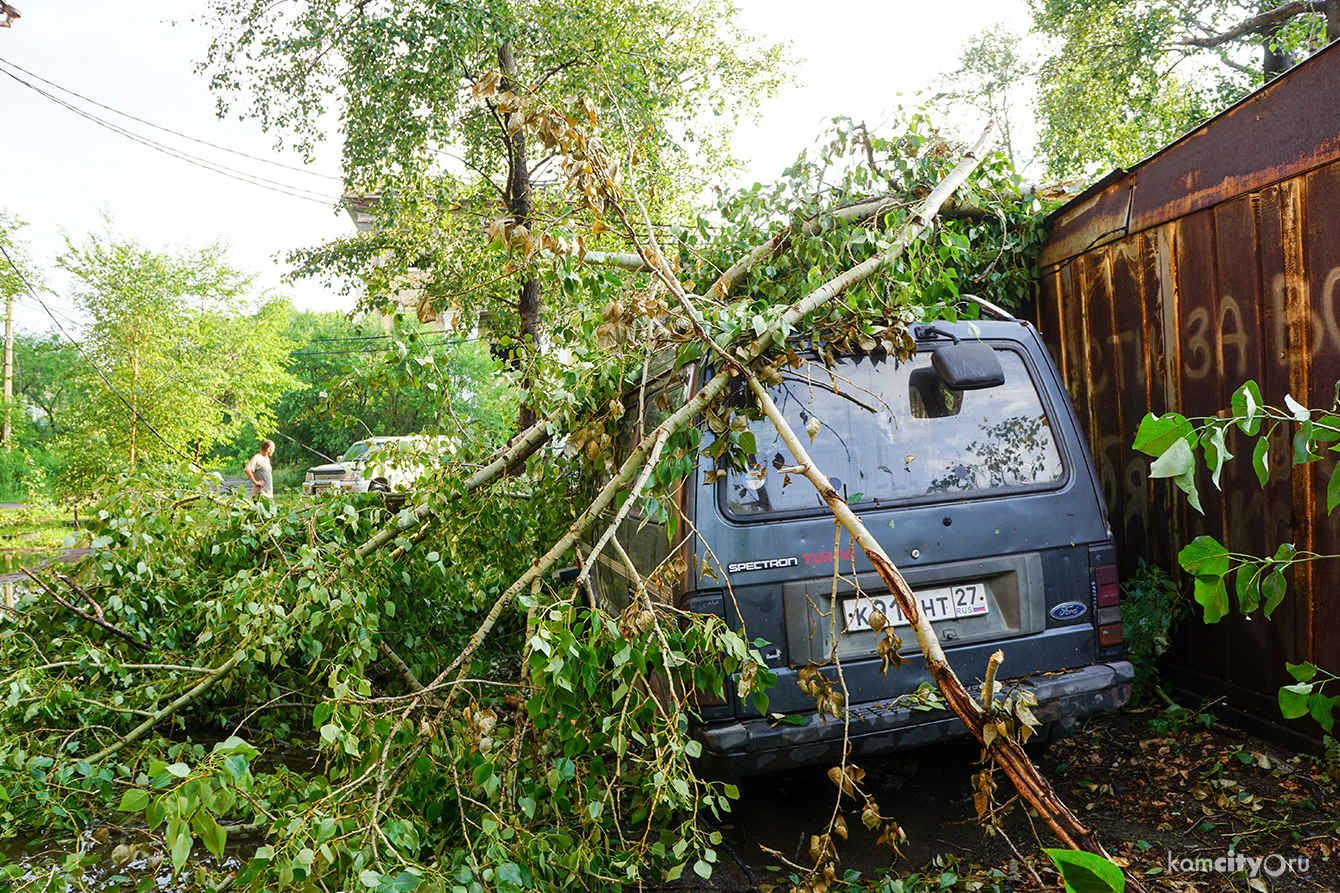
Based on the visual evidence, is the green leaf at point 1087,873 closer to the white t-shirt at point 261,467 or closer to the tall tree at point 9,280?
the white t-shirt at point 261,467

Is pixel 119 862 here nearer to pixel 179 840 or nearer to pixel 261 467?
pixel 179 840

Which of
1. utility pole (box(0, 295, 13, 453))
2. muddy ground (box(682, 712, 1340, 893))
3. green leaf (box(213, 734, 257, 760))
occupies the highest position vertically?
utility pole (box(0, 295, 13, 453))

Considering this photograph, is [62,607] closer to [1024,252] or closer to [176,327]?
[1024,252]

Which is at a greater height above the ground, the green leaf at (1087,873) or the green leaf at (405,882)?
the green leaf at (1087,873)

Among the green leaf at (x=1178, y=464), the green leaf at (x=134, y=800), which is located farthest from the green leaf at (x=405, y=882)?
the green leaf at (x=1178, y=464)

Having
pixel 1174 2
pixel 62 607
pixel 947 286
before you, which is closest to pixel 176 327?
pixel 62 607

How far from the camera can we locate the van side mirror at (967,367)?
3.13 m

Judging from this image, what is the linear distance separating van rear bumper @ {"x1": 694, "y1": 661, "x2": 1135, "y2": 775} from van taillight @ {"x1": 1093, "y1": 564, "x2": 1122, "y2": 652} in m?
0.17

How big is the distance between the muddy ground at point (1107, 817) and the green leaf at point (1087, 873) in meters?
1.81

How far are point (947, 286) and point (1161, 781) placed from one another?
7.55ft

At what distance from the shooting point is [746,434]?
2.81 metres

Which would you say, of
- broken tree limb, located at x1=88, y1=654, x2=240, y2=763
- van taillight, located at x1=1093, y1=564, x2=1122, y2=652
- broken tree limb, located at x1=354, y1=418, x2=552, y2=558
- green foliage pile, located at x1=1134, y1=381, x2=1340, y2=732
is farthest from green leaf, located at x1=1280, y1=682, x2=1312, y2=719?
broken tree limb, located at x1=88, y1=654, x2=240, y2=763

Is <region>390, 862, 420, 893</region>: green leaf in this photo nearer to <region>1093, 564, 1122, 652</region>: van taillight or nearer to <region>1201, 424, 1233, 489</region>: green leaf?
<region>1201, 424, 1233, 489</region>: green leaf

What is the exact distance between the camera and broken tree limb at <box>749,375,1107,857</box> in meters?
1.90
